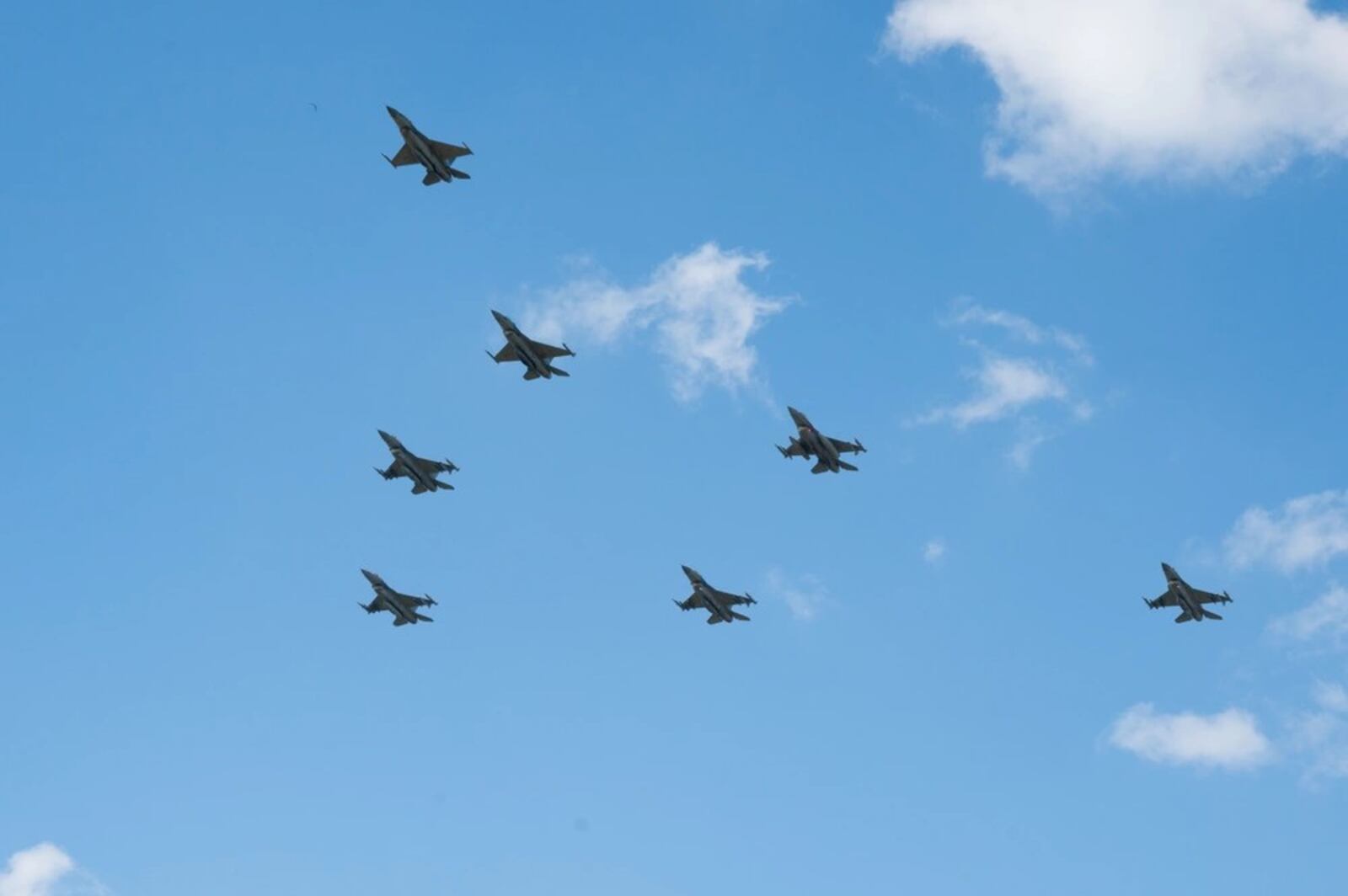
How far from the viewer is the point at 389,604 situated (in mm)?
166250

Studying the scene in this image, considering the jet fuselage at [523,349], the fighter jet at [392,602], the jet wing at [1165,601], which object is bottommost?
the fighter jet at [392,602]

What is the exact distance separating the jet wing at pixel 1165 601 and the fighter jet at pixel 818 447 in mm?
26315

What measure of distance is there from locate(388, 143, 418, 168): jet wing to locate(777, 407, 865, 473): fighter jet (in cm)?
3641

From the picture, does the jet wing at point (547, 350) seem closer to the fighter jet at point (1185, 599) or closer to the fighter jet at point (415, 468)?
the fighter jet at point (415, 468)

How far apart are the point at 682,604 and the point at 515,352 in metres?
25.3

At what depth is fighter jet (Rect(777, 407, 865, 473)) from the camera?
164 m

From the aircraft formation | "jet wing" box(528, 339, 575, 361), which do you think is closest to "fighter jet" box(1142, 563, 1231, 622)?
the aircraft formation

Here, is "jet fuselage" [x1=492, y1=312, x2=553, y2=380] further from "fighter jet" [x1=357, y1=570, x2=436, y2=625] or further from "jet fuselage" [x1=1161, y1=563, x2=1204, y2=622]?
"jet fuselage" [x1=1161, y1=563, x2=1204, y2=622]

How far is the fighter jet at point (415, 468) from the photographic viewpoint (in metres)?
164

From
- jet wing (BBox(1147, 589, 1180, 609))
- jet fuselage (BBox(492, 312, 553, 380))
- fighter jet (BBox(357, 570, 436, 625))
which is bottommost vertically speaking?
fighter jet (BBox(357, 570, 436, 625))

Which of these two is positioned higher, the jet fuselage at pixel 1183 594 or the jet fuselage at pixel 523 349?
the jet fuselage at pixel 1183 594

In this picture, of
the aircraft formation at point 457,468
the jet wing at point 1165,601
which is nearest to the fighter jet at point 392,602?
the aircraft formation at point 457,468

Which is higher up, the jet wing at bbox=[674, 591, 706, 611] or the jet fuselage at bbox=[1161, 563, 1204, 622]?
the jet fuselage at bbox=[1161, 563, 1204, 622]

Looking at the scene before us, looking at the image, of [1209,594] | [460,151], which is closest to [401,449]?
[460,151]
